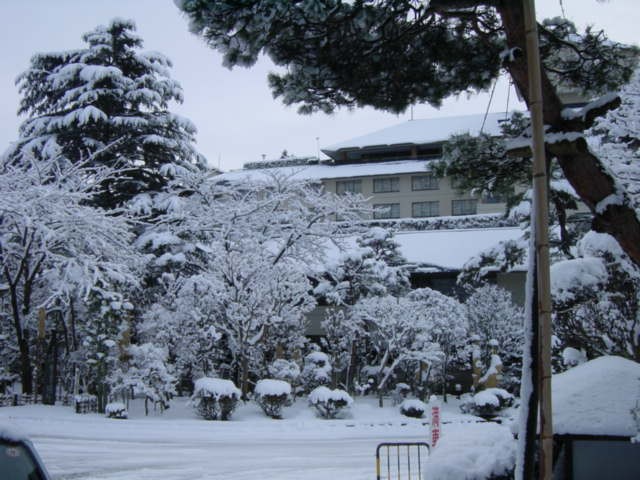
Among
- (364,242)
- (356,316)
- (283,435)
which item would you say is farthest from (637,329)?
(364,242)

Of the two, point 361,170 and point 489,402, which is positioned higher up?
point 361,170

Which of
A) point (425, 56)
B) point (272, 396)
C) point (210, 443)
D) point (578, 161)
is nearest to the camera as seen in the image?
point (578, 161)

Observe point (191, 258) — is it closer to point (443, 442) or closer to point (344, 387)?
point (344, 387)

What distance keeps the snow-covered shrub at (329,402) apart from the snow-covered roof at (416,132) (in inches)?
1156

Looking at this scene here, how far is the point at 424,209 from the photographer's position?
48312mm

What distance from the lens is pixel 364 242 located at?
26203 mm

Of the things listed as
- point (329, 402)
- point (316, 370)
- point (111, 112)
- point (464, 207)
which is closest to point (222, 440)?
point (329, 402)

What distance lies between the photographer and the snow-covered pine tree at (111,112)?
28.1 metres

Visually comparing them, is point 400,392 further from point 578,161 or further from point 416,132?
point 416,132

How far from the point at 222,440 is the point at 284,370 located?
208 inches

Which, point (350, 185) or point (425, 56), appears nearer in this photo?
point (425, 56)

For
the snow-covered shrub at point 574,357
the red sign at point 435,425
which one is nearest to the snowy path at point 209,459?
the red sign at point 435,425

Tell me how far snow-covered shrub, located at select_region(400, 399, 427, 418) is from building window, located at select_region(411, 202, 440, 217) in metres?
28.0

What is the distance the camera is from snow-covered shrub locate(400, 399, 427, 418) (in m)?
20.9
